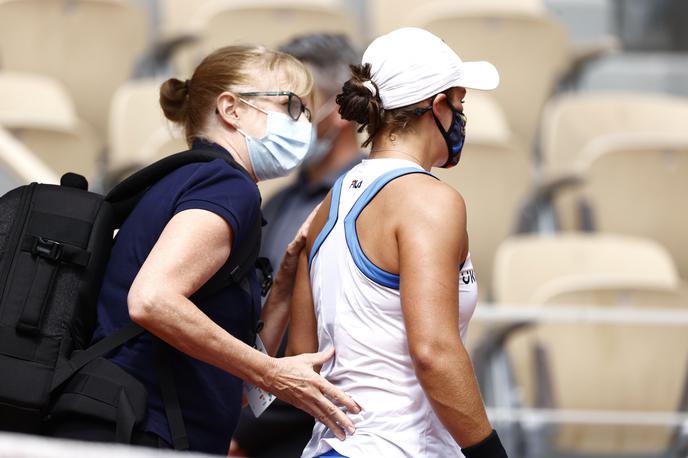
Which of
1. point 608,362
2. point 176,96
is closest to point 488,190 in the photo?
point 608,362

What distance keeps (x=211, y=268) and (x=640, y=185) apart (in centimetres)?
348

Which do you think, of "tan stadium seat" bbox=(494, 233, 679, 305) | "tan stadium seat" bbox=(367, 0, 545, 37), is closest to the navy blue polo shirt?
"tan stadium seat" bbox=(494, 233, 679, 305)

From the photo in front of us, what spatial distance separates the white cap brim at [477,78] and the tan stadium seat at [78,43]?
4.35 metres

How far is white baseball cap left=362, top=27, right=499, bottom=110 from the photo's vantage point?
2129 mm

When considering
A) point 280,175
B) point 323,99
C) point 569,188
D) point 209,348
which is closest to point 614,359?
point 569,188

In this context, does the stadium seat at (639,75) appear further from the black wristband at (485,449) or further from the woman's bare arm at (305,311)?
the black wristband at (485,449)

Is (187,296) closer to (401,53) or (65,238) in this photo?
(65,238)

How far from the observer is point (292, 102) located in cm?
233

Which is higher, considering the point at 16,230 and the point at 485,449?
the point at 16,230

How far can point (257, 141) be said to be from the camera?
229 centimetres

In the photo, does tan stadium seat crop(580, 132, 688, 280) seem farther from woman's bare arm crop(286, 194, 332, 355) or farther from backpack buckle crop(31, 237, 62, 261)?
backpack buckle crop(31, 237, 62, 261)

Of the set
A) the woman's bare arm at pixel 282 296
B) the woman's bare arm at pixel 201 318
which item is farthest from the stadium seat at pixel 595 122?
the woman's bare arm at pixel 201 318

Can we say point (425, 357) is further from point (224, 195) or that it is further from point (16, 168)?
point (16, 168)

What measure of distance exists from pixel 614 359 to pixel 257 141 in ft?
8.47
